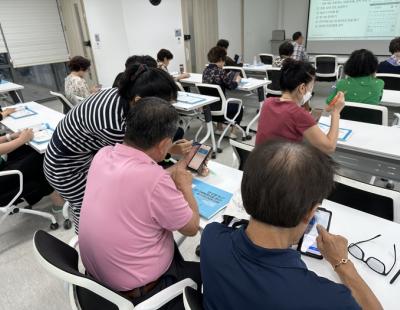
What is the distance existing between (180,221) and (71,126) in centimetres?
82

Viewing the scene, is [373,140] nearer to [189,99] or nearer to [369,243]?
[369,243]

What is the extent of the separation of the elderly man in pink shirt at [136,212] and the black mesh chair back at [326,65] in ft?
18.2

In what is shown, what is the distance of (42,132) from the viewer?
99.2 inches

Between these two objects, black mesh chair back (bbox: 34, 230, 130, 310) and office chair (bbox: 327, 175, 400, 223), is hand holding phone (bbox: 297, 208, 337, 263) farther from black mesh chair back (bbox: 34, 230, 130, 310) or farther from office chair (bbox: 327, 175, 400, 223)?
black mesh chair back (bbox: 34, 230, 130, 310)

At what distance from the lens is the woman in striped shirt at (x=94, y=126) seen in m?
1.35

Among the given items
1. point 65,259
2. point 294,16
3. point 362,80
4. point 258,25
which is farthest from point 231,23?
point 65,259

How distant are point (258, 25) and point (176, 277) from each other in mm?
8245

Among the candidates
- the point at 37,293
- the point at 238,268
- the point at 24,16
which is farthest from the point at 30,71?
the point at 238,268

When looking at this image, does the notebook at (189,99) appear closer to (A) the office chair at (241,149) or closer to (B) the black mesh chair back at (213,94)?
(B) the black mesh chair back at (213,94)

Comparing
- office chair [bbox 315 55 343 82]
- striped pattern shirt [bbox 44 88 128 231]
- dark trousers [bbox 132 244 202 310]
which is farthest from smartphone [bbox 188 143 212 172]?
office chair [bbox 315 55 343 82]

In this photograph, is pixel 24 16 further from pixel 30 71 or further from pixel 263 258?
pixel 263 258

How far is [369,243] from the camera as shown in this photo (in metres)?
1.10

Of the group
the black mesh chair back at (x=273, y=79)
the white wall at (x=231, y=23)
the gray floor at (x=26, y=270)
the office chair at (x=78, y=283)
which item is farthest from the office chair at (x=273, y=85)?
the office chair at (x=78, y=283)

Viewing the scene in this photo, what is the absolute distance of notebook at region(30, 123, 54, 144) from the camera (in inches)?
91.8
